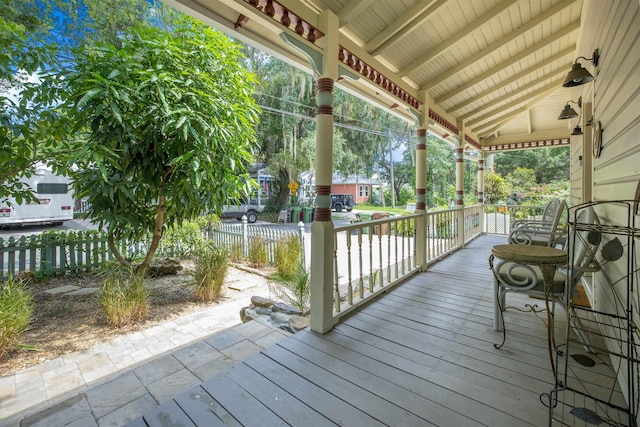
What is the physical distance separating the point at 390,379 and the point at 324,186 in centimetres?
139

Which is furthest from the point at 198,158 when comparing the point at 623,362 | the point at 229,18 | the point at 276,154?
the point at 276,154

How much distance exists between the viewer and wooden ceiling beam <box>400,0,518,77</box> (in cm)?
283

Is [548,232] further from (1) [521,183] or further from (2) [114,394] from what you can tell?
(1) [521,183]

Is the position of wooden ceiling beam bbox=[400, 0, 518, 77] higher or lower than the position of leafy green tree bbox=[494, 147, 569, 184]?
lower

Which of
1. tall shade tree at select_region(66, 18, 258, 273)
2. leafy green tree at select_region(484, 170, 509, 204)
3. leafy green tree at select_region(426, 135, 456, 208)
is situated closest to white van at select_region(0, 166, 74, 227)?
tall shade tree at select_region(66, 18, 258, 273)

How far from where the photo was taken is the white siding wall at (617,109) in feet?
4.72

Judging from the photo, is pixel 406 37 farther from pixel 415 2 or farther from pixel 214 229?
pixel 214 229

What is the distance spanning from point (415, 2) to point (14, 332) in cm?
472

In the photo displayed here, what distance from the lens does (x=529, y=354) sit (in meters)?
2.01

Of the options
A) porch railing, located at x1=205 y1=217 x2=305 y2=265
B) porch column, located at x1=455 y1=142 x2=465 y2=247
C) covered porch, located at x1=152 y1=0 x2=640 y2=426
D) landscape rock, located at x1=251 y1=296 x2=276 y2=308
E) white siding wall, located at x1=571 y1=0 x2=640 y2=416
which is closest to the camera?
white siding wall, located at x1=571 y1=0 x2=640 y2=416

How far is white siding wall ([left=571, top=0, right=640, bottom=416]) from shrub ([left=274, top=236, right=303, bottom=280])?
3.92m

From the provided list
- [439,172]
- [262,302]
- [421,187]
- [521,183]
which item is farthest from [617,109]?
[439,172]

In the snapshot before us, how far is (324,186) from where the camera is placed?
2.36 metres

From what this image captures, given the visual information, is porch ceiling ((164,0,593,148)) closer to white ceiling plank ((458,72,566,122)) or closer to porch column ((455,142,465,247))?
white ceiling plank ((458,72,566,122))
